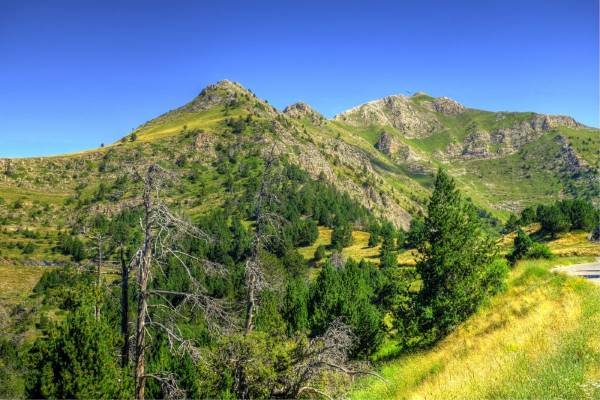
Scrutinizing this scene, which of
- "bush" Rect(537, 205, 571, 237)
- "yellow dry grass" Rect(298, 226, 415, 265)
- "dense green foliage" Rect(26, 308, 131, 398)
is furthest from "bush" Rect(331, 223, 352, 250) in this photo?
"dense green foliage" Rect(26, 308, 131, 398)

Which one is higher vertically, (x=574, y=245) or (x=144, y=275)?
(x=144, y=275)

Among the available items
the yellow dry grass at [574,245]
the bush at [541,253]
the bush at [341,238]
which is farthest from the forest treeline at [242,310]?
the bush at [341,238]

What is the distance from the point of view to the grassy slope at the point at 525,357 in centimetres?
1013

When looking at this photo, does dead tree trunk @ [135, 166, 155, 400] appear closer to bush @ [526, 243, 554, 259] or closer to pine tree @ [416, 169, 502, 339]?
pine tree @ [416, 169, 502, 339]

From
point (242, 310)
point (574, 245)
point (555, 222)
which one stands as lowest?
point (574, 245)

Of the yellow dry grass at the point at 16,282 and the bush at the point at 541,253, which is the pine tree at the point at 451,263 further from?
the yellow dry grass at the point at 16,282

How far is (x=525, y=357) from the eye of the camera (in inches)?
488

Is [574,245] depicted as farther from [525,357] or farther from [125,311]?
[125,311]

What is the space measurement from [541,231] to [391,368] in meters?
73.5

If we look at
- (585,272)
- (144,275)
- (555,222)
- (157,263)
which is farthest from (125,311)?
(555,222)

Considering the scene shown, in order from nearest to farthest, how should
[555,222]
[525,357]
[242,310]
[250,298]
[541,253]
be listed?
[525,357], [250,298], [242,310], [541,253], [555,222]

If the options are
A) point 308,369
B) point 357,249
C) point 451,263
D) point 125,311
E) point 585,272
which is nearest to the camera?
point 308,369

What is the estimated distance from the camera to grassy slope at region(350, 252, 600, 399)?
33.2 feet

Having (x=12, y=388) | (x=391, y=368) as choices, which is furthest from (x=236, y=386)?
(x=12, y=388)
